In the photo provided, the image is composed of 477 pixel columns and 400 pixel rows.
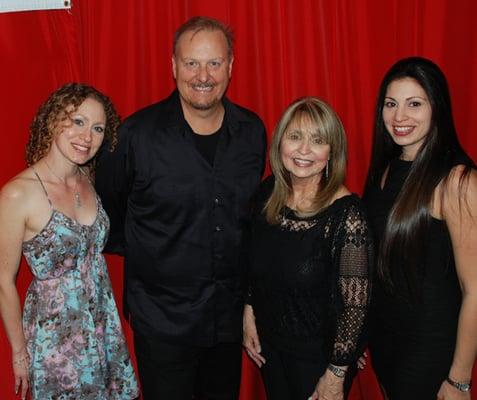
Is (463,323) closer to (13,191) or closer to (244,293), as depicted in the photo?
(244,293)

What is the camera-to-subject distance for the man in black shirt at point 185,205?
183cm

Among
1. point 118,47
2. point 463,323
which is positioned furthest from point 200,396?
point 118,47

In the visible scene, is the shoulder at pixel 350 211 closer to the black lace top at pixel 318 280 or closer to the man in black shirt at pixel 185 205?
the black lace top at pixel 318 280

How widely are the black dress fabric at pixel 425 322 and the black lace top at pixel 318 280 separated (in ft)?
0.45

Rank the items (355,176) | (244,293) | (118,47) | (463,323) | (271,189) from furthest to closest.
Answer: (355,176) → (118,47) → (244,293) → (271,189) → (463,323)

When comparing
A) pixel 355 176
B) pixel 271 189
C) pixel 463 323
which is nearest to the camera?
pixel 463 323

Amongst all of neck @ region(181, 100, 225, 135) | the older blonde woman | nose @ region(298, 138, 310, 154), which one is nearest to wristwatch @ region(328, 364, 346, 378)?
the older blonde woman

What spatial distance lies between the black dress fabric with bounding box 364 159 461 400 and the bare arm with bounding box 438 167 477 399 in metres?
0.04

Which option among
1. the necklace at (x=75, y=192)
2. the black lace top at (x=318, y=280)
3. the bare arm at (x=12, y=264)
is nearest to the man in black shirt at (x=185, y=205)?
the necklace at (x=75, y=192)

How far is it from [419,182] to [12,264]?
52.1 inches

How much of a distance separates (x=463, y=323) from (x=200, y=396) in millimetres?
1175

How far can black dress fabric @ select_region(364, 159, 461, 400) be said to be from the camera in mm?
1552

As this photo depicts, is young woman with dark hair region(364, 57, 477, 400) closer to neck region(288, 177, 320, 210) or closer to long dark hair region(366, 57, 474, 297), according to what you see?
long dark hair region(366, 57, 474, 297)

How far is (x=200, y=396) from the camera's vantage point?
2188 mm
